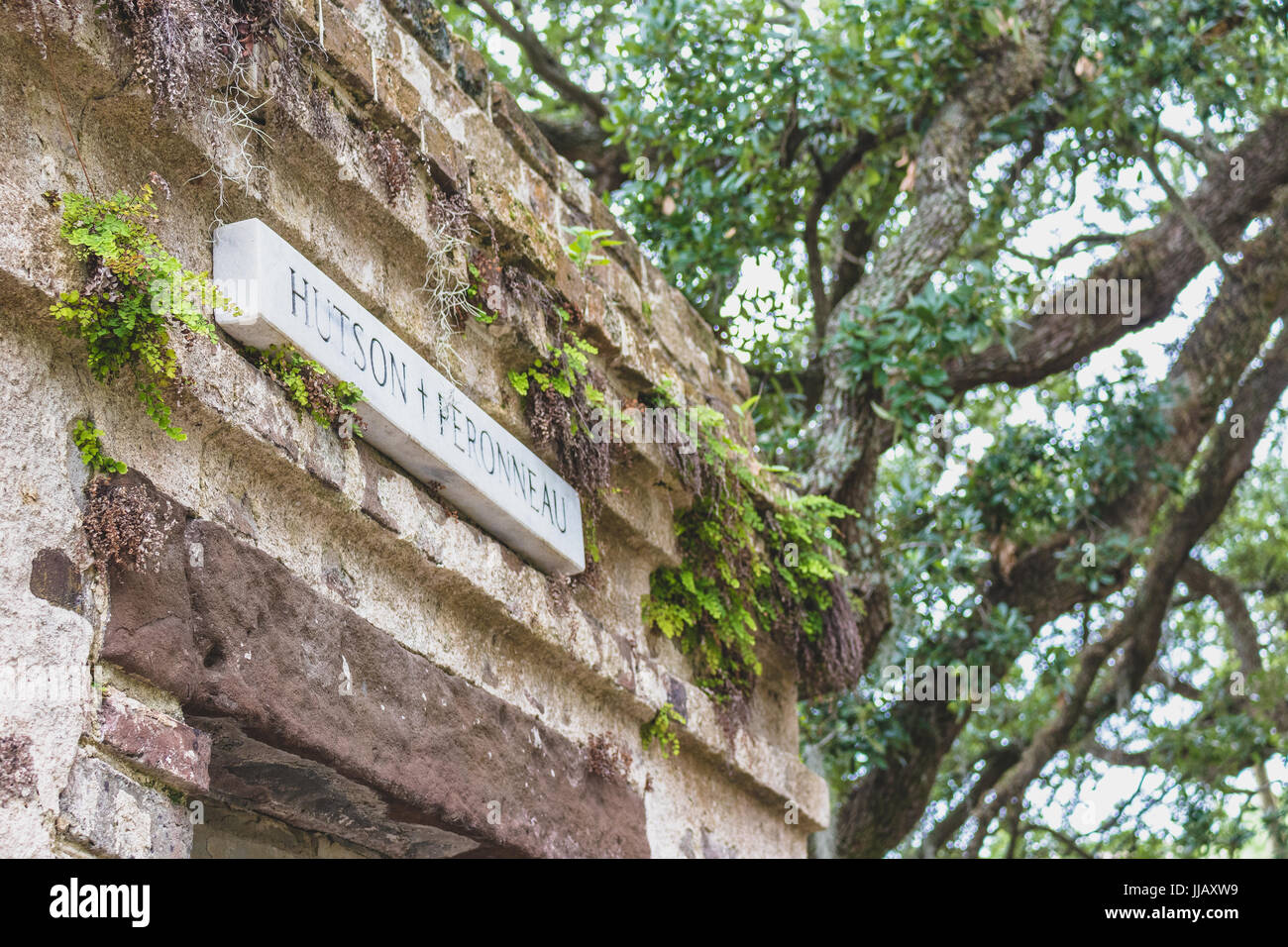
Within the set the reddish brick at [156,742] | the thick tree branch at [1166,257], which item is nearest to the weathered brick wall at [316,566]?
the reddish brick at [156,742]

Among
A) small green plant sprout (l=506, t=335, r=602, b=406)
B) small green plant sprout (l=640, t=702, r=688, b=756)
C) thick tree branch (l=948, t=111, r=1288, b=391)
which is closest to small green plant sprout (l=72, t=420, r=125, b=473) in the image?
small green plant sprout (l=506, t=335, r=602, b=406)

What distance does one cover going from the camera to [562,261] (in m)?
3.39

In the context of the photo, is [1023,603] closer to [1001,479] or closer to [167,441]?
[1001,479]

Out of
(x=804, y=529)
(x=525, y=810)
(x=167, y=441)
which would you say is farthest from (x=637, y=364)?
(x=167, y=441)

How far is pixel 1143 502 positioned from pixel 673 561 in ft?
14.7

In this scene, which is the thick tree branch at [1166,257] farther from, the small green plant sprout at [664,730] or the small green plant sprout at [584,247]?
the small green plant sprout at [664,730]

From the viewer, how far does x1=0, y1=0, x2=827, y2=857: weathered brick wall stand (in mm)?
1970

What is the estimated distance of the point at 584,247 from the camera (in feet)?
11.9

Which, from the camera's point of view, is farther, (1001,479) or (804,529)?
(1001,479)

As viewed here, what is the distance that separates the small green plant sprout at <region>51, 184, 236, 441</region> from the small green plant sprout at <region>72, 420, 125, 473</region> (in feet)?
0.30

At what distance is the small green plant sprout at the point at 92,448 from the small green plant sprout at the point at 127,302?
0.09 m

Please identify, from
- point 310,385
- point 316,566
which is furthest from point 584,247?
point 316,566

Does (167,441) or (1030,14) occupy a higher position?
(1030,14)

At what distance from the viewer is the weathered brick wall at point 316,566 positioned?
6.46ft
